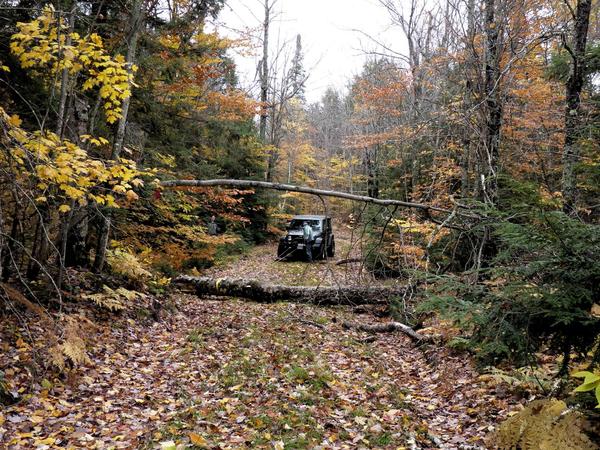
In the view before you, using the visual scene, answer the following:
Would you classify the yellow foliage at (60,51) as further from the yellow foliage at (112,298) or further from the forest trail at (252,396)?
the forest trail at (252,396)

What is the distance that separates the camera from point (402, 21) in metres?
13.9

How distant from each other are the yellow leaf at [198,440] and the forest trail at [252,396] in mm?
10

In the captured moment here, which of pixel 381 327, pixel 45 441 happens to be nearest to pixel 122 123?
pixel 45 441

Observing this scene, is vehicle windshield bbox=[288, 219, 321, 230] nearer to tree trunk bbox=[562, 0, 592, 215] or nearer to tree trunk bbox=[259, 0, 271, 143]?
tree trunk bbox=[259, 0, 271, 143]

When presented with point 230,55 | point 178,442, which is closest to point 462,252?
point 178,442

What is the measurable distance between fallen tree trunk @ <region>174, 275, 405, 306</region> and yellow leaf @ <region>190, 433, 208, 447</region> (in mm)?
6706

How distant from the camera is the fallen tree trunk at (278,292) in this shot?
10.9m

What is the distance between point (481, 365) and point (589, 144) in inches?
125

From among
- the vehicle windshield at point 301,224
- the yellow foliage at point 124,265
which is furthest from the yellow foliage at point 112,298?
the vehicle windshield at point 301,224

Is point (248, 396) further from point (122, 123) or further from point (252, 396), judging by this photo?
point (122, 123)

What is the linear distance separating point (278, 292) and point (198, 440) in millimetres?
7340

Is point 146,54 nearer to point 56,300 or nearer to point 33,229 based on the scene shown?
point 33,229

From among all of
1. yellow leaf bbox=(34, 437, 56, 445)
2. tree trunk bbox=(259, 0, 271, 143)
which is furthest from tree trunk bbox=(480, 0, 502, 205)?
tree trunk bbox=(259, 0, 271, 143)

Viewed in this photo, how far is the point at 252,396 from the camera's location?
5332 millimetres
